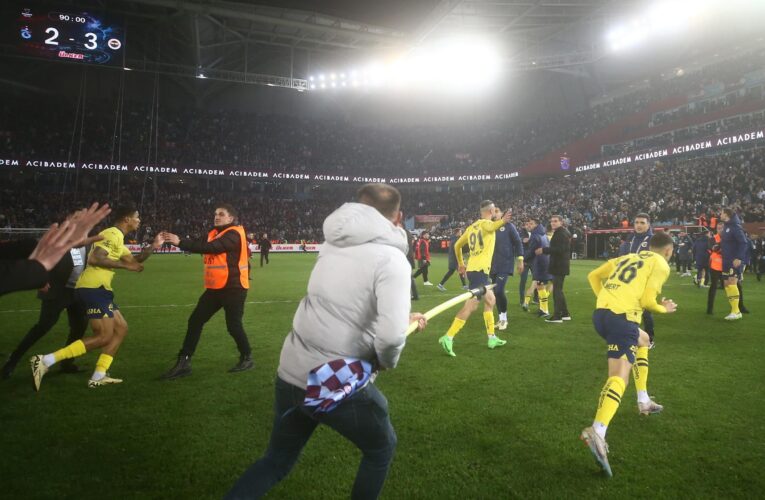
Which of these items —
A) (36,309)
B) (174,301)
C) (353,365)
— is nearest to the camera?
(353,365)

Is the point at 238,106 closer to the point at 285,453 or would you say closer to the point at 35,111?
the point at 35,111

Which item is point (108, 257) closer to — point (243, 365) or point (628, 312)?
point (243, 365)

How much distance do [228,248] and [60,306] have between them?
2134 millimetres

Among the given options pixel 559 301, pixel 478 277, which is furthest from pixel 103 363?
pixel 559 301

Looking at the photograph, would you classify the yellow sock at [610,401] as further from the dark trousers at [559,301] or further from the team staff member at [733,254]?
the team staff member at [733,254]

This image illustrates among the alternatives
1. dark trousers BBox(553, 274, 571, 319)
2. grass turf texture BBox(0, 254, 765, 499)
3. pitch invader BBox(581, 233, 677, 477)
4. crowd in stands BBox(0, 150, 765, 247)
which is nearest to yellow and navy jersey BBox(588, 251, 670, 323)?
pitch invader BBox(581, 233, 677, 477)

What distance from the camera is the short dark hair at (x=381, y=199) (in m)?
2.34

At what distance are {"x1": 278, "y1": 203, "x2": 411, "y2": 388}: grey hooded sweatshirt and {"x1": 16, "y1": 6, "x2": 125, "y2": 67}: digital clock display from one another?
26614mm

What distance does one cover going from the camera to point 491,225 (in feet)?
22.5

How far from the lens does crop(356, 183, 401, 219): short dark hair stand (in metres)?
2.34

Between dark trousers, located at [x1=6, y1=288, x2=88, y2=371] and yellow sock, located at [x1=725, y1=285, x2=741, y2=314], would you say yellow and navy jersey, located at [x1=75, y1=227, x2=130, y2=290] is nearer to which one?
dark trousers, located at [x1=6, y1=288, x2=88, y2=371]

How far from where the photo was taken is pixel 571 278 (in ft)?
58.2

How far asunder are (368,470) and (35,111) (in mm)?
50412

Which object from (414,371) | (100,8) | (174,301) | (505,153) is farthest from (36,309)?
(505,153)
